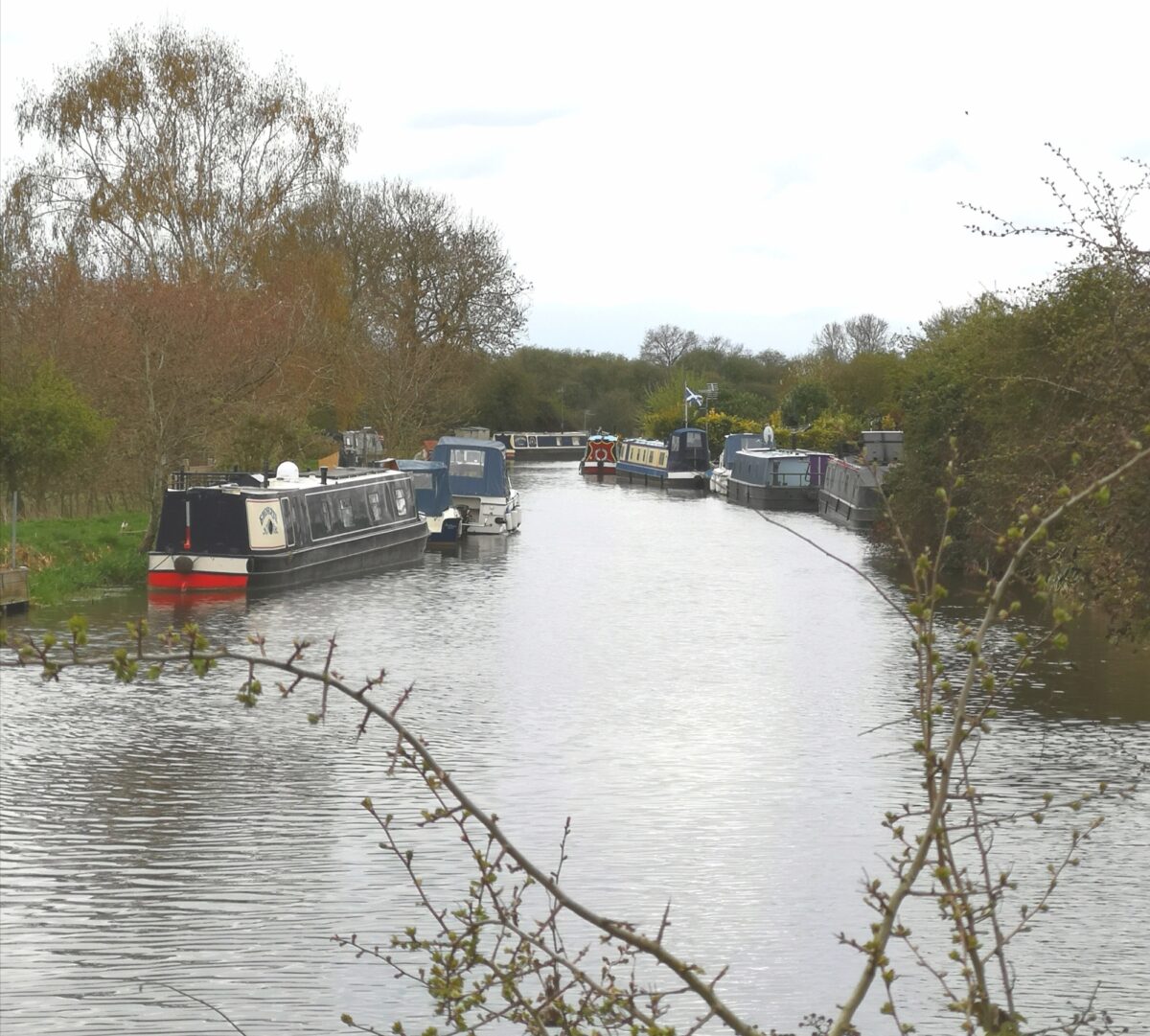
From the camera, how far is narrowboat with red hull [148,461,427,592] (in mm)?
24703

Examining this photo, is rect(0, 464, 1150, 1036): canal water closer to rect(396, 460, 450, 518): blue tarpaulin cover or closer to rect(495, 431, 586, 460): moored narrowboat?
rect(396, 460, 450, 518): blue tarpaulin cover

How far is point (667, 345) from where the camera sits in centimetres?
10238

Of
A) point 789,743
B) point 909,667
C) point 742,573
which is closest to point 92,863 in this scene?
point 789,743

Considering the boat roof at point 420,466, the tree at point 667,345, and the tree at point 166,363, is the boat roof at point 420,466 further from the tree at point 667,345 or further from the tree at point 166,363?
the tree at point 667,345

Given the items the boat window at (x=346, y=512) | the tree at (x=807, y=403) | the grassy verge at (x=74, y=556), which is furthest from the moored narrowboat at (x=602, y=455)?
the grassy verge at (x=74, y=556)

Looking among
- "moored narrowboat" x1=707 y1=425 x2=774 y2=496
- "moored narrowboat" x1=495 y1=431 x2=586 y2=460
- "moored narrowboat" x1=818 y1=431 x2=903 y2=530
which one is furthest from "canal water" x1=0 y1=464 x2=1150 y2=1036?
"moored narrowboat" x1=495 y1=431 x2=586 y2=460

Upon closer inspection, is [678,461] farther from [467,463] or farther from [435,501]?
[435,501]

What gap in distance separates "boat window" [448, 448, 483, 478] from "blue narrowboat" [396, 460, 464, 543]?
152 centimetres

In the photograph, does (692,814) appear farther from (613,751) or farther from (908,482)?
(908,482)

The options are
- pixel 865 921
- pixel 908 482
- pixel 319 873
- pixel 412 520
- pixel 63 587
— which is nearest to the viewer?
pixel 865 921

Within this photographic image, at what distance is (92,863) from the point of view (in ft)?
36.3

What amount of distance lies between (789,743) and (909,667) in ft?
14.8

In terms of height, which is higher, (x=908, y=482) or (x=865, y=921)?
(x=908, y=482)

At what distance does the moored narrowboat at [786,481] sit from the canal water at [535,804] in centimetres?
2292
